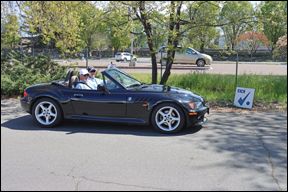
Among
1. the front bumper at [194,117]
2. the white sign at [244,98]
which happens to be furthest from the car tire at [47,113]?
the white sign at [244,98]

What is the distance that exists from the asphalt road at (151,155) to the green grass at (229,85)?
2570 mm

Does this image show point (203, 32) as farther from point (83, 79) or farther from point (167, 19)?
point (83, 79)

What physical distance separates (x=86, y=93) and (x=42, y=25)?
580 centimetres

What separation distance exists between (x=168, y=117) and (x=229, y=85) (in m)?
5.41

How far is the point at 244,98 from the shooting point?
823 centimetres

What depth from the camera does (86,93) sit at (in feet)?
19.0

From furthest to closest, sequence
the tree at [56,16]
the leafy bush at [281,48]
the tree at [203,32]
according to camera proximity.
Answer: the leafy bush at [281,48] → the tree at [56,16] → the tree at [203,32]

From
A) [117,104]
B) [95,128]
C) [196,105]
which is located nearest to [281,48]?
[196,105]

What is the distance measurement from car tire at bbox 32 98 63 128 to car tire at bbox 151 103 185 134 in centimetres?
212

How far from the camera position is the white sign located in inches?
319

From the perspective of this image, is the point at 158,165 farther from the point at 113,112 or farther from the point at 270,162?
the point at 113,112

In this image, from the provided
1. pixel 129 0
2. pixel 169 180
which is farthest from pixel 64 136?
pixel 129 0

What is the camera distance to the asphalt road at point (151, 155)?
11.1 feet

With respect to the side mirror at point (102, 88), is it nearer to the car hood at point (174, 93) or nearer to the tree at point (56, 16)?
the car hood at point (174, 93)
